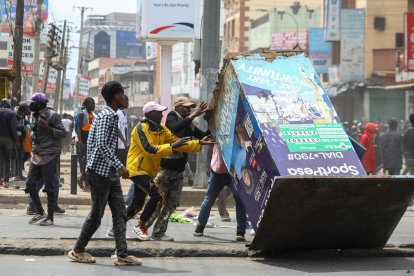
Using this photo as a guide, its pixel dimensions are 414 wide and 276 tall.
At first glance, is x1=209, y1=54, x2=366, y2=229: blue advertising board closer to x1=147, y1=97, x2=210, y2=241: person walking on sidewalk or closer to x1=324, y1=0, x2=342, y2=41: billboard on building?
x1=147, y1=97, x2=210, y2=241: person walking on sidewalk

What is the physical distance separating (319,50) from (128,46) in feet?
342

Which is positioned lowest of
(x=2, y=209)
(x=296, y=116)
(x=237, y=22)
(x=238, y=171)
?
(x=2, y=209)

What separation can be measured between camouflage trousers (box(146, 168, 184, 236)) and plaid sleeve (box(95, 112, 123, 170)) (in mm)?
1723

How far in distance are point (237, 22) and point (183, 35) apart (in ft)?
169

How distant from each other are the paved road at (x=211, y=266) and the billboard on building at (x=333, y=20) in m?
43.9

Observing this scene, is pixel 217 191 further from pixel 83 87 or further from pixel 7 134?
pixel 83 87

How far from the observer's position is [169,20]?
19.9 meters

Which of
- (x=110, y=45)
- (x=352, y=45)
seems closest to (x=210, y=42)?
(x=352, y=45)

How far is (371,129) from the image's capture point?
18.1m

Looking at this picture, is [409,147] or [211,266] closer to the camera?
[211,266]

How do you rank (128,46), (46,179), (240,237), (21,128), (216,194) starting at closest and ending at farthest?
(240,237) < (216,194) < (46,179) < (21,128) < (128,46)

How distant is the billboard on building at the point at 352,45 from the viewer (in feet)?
169

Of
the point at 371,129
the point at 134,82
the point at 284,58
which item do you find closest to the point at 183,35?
the point at 371,129

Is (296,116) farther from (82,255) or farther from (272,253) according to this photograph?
(82,255)
